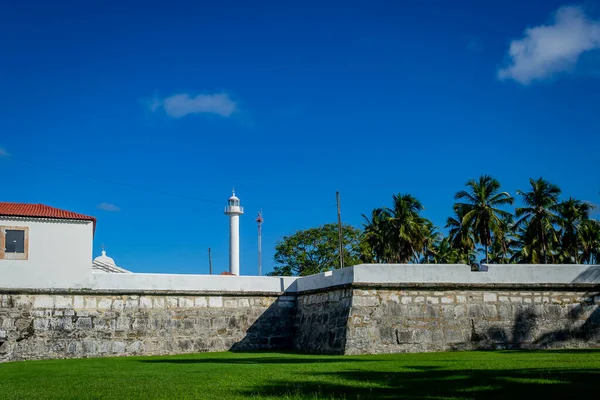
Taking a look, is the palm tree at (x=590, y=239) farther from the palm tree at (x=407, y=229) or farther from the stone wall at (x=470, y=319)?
the stone wall at (x=470, y=319)

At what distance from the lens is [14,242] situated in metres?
22.8

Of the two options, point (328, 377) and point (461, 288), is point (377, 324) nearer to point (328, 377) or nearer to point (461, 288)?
point (461, 288)

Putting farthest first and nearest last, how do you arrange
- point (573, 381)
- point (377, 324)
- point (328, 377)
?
point (377, 324) → point (328, 377) → point (573, 381)

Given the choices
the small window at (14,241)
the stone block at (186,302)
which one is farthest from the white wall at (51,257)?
the stone block at (186,302)

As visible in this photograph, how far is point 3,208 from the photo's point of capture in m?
23.4

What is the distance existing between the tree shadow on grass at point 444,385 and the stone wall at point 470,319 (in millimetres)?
8050

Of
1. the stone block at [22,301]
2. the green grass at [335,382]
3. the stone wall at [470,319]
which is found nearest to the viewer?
the green grass at [335,382]

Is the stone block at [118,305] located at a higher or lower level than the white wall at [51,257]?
lower

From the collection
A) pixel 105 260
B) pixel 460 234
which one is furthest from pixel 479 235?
pixel 105 260

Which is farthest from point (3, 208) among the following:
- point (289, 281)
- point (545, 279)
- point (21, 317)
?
point (545, 279)

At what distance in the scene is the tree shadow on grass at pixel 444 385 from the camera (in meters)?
8.53

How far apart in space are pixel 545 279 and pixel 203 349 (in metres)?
11.3

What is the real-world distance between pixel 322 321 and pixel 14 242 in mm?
10405

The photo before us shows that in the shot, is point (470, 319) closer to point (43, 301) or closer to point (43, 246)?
point (43, 301)
